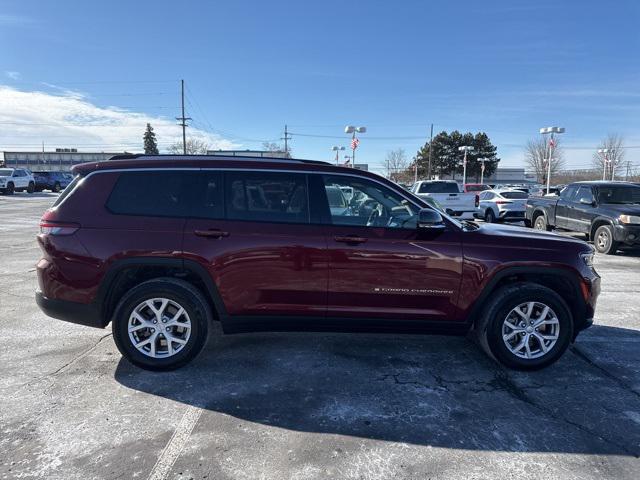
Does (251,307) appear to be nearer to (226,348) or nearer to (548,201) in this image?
(226,348)

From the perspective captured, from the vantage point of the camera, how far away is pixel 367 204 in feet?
13.3

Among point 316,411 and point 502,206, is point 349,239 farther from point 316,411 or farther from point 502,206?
point 502,206

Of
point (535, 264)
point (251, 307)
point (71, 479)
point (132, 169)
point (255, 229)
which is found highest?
point (132, 169)

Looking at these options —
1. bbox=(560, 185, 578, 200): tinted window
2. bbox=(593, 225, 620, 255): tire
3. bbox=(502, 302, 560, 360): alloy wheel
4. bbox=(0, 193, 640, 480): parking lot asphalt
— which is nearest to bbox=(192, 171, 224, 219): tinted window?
bbox=(0, 193, 640, 480): parking lot asphalt

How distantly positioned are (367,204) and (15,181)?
36.6m

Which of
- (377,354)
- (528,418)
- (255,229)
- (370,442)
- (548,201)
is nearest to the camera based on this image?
(370,442)

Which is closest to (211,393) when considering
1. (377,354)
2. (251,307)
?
(251,307)

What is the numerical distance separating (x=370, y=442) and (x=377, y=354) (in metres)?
1.49

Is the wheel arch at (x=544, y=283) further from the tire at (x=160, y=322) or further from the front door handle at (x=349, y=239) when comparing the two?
the tire at (x=160, y=322)

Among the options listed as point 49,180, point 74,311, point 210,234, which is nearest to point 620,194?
point 210,234

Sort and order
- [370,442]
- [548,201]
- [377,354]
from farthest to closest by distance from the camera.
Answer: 1. [548,201]
2. [377,354]
3. [370,442]

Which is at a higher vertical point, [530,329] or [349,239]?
[349,239]

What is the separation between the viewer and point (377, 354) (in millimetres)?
4414

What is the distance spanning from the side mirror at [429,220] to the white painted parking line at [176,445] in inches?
92.3
